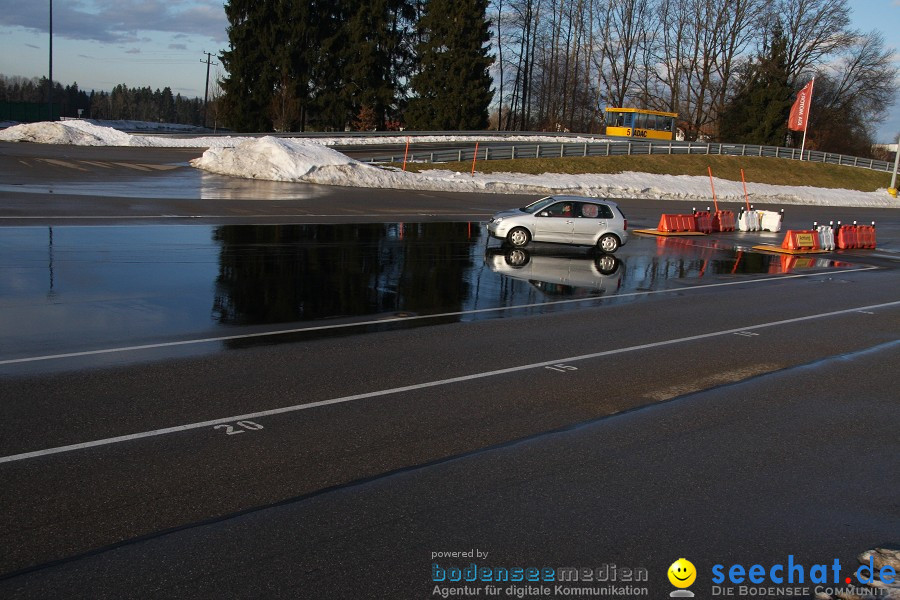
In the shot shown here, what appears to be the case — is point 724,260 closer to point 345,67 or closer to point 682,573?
point 682,573

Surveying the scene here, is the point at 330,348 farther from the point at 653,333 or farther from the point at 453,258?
the point at 453,258

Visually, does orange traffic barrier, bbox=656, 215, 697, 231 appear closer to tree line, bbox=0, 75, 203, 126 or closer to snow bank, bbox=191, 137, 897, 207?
snow bank, bbox=191, 137, 897, 207

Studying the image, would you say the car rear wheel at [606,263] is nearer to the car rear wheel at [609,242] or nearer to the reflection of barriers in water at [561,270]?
the reflection of barriers in water at [561,270]

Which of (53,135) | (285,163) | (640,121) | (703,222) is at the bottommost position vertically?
(703,222)

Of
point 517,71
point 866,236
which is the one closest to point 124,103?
point 517,71

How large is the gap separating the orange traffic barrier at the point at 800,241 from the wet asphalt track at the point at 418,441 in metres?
11.4

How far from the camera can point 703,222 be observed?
97.5 feet

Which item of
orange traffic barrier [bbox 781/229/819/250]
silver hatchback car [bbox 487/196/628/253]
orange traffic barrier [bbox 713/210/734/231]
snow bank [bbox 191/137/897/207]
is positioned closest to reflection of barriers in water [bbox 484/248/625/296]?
silver hatchback car [bbox 487/196/628/253]

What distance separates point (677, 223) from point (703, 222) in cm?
158

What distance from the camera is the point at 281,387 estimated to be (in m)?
8.56

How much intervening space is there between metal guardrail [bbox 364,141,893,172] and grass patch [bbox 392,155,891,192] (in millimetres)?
641

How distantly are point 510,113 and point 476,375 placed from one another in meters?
89.3

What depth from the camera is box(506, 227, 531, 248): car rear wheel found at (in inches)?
816

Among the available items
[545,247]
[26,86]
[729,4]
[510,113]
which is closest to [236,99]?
[510,113]
